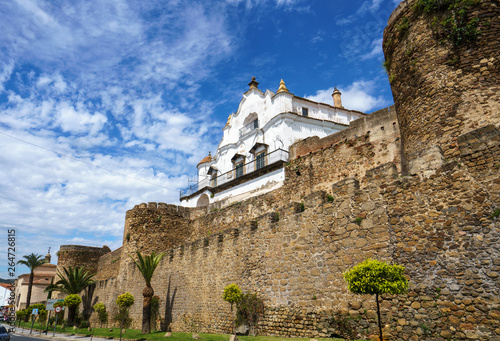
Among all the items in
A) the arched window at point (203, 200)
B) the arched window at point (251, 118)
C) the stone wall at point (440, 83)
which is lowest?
the stone wall at point (440, 83)

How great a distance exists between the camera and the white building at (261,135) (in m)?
26.2

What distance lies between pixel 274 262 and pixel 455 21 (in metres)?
8.67

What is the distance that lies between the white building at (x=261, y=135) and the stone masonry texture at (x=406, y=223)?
10.1m

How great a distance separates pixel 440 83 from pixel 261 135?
22.2m

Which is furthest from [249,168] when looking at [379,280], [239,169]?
[379,280]

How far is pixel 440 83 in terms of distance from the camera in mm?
8969

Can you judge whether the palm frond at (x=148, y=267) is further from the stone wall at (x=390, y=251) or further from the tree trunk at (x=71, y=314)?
the tree trunk at (x=71, y=314)

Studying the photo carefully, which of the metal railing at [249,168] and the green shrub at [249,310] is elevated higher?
the metal railing at [249,168]

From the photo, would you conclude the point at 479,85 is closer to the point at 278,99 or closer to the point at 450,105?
the point at 450,105

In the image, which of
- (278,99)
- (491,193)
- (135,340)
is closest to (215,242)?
(135,340)

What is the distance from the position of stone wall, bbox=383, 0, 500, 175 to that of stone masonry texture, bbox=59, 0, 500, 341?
0.03 metres

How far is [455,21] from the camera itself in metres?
8.88

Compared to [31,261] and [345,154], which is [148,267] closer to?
[345,154]

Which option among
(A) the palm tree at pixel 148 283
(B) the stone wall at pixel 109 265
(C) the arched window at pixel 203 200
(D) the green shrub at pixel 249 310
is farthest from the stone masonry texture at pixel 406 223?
(C) the arched window at pixel 203 200
